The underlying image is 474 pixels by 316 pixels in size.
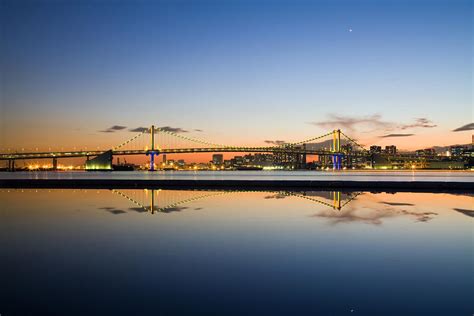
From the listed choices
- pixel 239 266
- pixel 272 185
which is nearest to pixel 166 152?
pixel 272 185

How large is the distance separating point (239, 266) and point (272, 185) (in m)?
18.6

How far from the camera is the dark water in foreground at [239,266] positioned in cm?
385

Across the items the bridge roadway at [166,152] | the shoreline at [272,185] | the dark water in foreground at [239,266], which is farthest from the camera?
the bridge roadway at [166,152]

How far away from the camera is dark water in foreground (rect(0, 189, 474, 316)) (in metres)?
3.85

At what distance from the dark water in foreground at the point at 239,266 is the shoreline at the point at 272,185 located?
462 inches

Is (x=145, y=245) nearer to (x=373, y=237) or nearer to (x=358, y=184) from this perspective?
(x=373, y=237)

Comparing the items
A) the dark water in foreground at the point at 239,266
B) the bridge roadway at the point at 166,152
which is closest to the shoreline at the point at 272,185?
the dark water in foreground at the point at 239,266

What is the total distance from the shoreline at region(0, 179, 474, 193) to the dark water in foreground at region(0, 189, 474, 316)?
11.7 m

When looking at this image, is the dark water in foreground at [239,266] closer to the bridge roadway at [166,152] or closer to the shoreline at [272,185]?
the shoreline at [272,185]

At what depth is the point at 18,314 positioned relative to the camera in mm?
3574

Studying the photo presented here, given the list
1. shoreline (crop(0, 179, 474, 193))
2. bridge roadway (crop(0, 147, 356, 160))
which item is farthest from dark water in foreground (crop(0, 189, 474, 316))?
bridge roadway (crop(0, 147, 356, 160))

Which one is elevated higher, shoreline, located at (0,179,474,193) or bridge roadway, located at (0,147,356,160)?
bridge roadway, located at (0,147,356,160)

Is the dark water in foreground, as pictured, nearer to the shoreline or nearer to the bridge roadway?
the shoreline

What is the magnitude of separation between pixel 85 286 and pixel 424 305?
335cm
